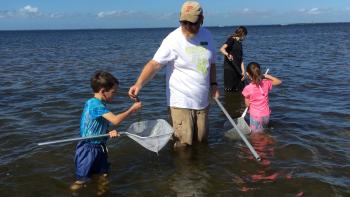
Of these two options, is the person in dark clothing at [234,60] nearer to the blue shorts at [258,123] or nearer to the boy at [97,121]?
the blue shorts at [258,123]

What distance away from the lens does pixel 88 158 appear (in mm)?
5547

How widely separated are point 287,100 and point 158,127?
21.0 ft

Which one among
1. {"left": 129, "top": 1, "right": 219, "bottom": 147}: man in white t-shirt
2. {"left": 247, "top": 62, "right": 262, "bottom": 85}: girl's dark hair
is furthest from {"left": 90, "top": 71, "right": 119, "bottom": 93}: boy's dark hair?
{"left": 247, "top": 62, "right": 262, "bottom": 85}: girl's dark hair

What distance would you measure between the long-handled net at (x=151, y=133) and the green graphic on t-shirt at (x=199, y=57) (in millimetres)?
940

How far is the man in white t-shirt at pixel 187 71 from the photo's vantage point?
6.00 m

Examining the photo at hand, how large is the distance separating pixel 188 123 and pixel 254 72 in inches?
77.0

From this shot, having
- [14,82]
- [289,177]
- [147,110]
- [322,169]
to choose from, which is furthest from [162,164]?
[14,82]

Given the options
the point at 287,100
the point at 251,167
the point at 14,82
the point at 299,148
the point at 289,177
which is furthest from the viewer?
the point at 14,82

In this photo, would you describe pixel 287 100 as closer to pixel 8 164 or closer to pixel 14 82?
pixel 8 164

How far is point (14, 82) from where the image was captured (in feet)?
54.4

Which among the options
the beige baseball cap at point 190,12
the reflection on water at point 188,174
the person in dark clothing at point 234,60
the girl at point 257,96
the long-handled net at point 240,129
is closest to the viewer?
the beige baseball cap at point 190,12

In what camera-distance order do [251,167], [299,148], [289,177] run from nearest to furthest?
[289,177] < [251,167] < [299,148]

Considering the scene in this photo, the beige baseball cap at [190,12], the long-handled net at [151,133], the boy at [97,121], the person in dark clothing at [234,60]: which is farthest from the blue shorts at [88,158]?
the person in dark clothing at [234,60]

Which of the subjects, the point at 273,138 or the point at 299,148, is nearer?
the point at 299,148
